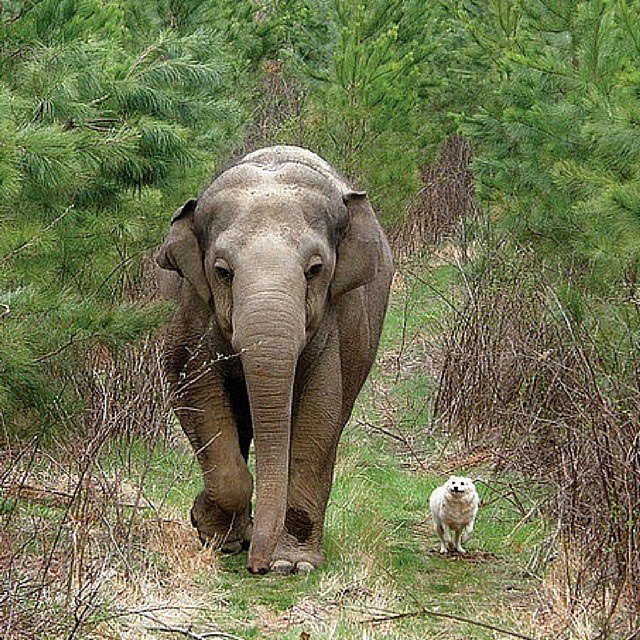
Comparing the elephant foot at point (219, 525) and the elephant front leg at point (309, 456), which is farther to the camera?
the elephant foot at point (219, 525)

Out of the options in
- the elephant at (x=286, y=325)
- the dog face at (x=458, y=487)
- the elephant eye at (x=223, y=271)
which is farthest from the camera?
the dog face at (x=458, y=487)

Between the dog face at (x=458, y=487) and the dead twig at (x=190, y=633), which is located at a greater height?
the dead twig at (x=190, y=633)

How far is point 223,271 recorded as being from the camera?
25.0 feet

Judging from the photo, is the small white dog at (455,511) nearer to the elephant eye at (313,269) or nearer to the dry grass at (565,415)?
the dry grass at (565,415)

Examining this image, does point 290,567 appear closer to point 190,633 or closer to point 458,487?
point 458,487

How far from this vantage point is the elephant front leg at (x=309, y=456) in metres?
7.98

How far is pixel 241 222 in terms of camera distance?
763cm

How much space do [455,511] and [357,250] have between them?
63.0 inches

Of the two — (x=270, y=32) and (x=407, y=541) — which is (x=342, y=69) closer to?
(x=270, y=32)

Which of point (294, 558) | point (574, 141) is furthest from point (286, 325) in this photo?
point (574, 141)

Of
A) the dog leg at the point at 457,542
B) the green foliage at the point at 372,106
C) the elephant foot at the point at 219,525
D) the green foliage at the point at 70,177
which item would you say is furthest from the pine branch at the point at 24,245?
the green foliage at the point at 372,106

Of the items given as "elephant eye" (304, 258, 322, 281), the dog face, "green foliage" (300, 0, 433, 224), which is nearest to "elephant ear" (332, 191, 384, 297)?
"elephant eye" (304, 258, 322, 281)

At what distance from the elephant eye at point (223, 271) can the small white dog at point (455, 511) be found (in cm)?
179

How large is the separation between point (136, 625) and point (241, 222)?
236 cm
